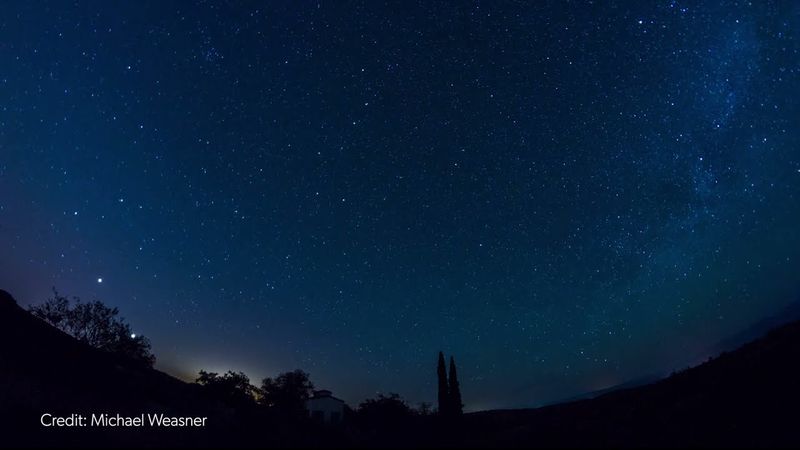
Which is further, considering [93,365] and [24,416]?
[93,365]

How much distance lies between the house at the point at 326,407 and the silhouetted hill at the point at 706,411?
14.0m

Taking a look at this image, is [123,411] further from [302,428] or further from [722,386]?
[722,386]

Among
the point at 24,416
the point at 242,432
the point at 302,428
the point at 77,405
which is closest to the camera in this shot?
the point at 24,416

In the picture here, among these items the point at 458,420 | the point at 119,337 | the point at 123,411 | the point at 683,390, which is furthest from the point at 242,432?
the point at 119,337

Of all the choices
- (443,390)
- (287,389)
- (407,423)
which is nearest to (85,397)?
(407,423)

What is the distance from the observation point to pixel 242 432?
800 inches

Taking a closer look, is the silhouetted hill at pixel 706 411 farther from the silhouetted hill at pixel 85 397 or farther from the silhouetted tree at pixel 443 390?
the silhouetted hill at pixel 85 397

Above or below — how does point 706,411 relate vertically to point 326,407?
below

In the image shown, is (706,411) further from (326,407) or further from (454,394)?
(326,407)

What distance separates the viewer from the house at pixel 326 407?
4134 cm

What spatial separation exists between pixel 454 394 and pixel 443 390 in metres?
0.92

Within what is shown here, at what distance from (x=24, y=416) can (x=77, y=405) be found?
4.25 meters

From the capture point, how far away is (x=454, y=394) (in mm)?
35344

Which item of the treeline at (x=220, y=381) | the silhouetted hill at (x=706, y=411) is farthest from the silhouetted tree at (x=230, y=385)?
the silhouetted hill at (x=706, y=411)
